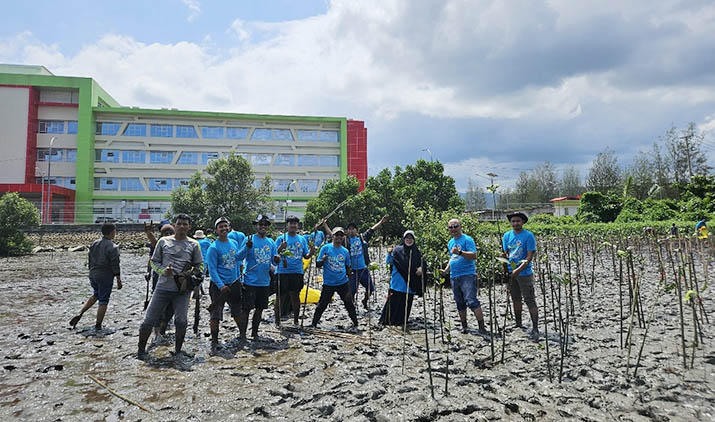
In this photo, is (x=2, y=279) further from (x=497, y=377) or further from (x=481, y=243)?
(x=497, y=377)

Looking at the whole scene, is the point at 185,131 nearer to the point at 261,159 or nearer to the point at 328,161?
the point at 261,159

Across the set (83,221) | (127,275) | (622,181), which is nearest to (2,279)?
(127,275)

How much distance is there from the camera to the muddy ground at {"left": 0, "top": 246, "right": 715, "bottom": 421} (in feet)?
14.0

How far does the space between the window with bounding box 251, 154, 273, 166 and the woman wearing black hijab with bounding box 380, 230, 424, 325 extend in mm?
52054

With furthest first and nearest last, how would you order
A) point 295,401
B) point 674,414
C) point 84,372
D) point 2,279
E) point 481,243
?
point 2,279, point 481,243, point 84,372, point 295,401, point 674,414

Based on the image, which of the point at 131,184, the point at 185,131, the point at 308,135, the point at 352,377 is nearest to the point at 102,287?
the point at 352,377

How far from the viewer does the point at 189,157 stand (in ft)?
181

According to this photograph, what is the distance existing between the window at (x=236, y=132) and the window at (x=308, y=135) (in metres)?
7.31

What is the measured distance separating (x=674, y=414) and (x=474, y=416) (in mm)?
1948

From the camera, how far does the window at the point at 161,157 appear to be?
54062mm

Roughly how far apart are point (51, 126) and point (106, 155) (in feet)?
23.3

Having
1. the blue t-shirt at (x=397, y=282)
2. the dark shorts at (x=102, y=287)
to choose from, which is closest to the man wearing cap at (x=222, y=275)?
the dark shorts at (x=102, y=287)

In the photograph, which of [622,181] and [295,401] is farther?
[622,181]

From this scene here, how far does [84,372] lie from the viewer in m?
5.56
